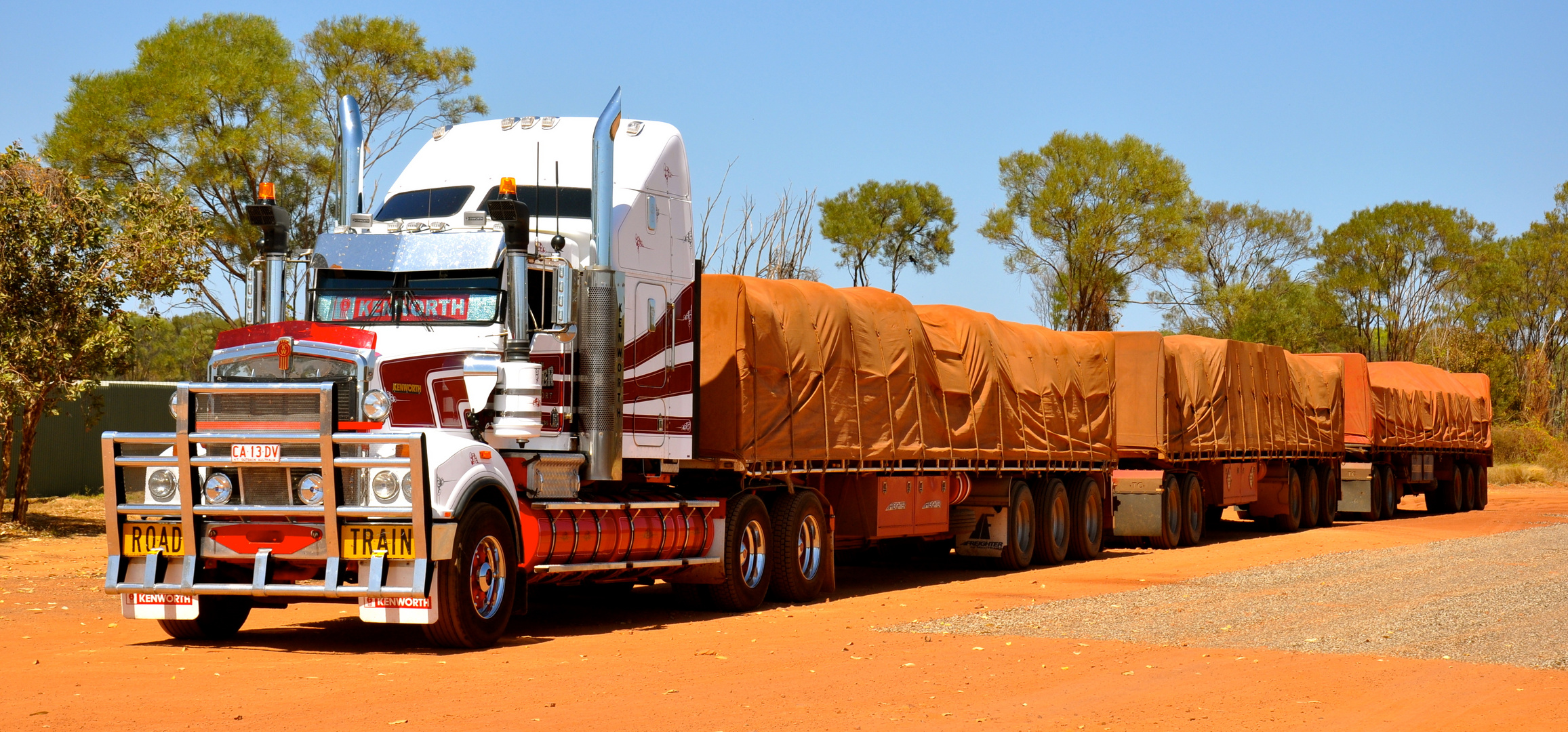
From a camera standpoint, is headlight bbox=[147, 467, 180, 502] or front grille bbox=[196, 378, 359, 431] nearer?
front grille bbox=[196, 378, 359, 431]

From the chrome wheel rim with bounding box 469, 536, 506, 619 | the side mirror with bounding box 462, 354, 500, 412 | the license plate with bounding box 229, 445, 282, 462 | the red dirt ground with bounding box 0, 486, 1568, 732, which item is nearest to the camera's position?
Result: the red dirt ground with bounding box 0, 486, 1568, 732

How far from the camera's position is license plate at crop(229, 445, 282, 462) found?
11312 millimetres

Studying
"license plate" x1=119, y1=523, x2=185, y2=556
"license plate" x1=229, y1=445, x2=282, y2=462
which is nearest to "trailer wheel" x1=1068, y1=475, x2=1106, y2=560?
"license plate" x1=229, y1=445, x2=282, y2=462

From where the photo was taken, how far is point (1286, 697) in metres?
9.56

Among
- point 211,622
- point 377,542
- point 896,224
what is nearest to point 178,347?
point 896,224

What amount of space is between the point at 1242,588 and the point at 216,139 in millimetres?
25080

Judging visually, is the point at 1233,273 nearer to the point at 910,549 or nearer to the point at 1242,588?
the point at 910,549

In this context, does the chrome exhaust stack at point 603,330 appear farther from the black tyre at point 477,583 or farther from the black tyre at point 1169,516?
the black tyre at point 1169,516

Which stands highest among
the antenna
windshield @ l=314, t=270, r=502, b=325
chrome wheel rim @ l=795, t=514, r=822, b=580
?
the antenna

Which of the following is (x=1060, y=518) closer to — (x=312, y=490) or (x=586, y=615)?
(x=586, y=615)

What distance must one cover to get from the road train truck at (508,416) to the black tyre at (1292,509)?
15.5 m

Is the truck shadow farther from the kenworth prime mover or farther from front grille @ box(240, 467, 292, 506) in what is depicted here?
front grille @ box(240, 467, 292, 506)

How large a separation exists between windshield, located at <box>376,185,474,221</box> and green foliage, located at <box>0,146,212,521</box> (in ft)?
33.1

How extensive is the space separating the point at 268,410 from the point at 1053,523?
13819 mm
